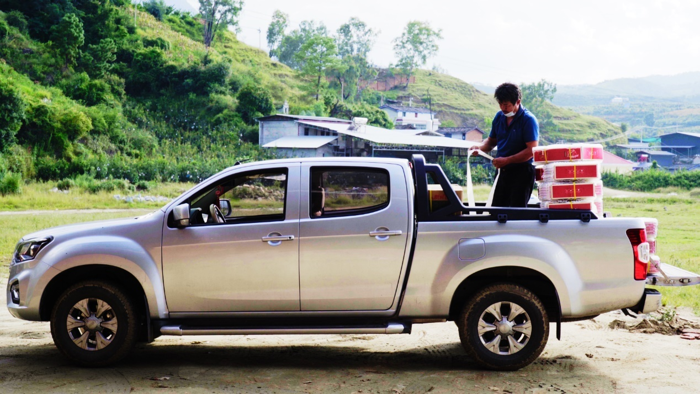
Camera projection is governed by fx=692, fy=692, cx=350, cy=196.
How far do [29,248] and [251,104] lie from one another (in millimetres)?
54985

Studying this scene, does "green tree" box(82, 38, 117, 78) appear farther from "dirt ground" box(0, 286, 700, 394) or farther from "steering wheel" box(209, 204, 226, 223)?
"steering wheel" box(209, 204, 226, 223)

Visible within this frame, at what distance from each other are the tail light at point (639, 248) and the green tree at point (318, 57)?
3234 inches

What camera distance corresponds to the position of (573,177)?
260 inches

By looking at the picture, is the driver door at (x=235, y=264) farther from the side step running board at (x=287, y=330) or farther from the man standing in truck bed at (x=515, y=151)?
the man standing in truck bed at (x=515, y=151)

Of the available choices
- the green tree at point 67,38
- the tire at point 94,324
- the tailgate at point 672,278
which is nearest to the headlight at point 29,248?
the tire at point 94,324

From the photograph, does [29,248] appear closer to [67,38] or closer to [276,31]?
[67,38]

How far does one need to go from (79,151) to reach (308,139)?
1694 cm

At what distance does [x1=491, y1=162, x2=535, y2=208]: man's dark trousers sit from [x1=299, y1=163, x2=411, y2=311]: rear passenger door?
5.13 ft

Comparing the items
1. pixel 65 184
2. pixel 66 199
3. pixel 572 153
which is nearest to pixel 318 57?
pixel 65 184

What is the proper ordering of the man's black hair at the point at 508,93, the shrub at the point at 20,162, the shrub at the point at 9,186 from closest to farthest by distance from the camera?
the man's black hair at the point at 508,93
the shrub at the point at 9,186
the shrub at the point at 20,162

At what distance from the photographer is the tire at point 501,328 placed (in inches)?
236

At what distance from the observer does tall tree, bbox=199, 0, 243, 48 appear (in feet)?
290

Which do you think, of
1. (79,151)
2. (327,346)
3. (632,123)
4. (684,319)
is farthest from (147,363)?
(632,123)

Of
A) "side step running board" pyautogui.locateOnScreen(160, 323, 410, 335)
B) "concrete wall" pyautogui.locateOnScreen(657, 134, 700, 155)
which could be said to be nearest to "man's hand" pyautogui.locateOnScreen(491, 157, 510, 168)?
"side step running board" pyautogui.locateOnScreen(160, 323, 410, 335)
